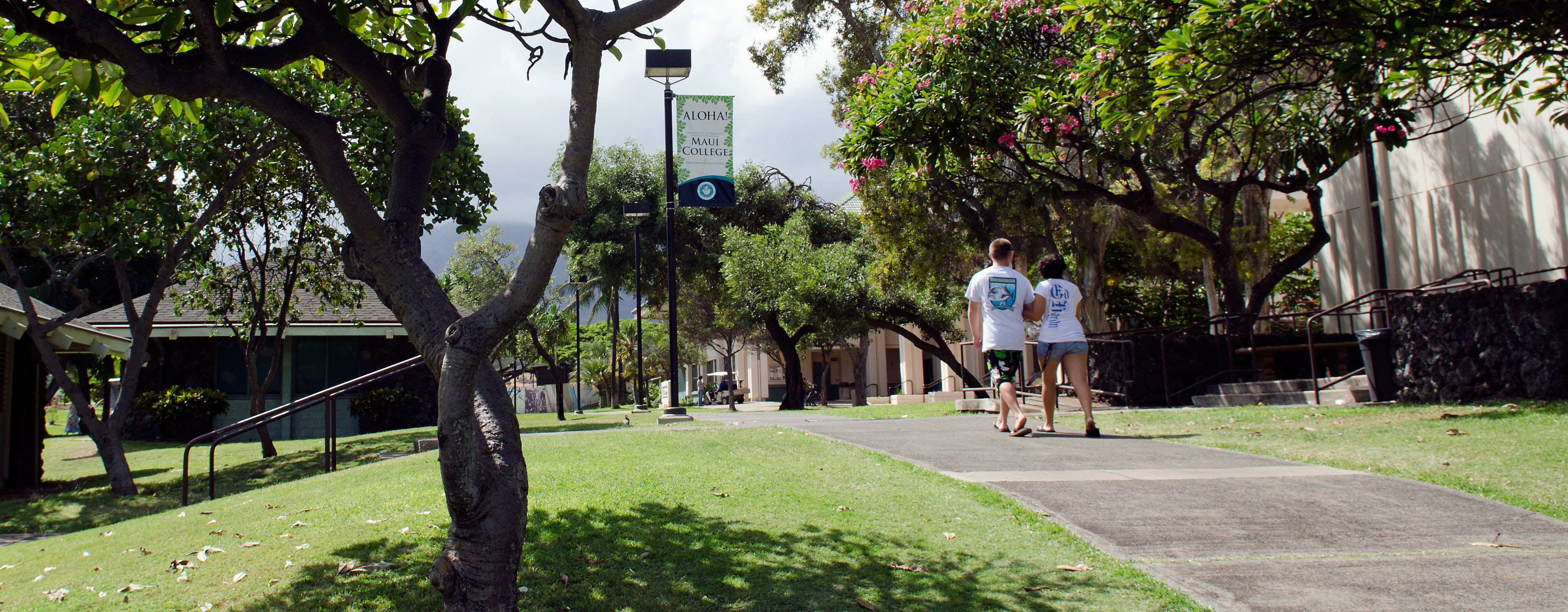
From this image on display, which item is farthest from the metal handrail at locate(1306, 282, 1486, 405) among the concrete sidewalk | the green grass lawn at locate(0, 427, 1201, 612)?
the green grass lawn at locate(0, 427, 1201, 612)

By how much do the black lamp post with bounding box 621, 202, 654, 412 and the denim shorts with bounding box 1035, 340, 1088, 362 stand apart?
1192 cm

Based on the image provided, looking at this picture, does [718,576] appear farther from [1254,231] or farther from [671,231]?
[1254,231]

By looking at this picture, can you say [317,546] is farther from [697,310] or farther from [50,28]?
[697,310]

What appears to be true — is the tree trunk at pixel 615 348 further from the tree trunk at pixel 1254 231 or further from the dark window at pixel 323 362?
the tree trunk at pixel 1254 231

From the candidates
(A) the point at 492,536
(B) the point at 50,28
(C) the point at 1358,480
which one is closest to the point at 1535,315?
(C) the point at 1358,480

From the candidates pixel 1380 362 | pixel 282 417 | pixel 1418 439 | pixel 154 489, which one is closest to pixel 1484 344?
pixel 1380 362

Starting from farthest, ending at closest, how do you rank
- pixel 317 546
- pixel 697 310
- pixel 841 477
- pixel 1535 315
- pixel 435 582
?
pixel 697 310
pixel 1535 315
pixel 841 477
pixel 317 546
pixel 435 582

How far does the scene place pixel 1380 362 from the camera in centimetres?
1075

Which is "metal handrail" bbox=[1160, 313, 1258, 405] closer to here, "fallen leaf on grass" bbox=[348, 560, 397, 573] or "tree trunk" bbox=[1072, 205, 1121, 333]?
"tree trunk" bbox=[1072, 205, 1121, 333]

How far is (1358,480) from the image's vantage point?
5.36 metres

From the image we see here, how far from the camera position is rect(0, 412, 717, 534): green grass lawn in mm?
9586

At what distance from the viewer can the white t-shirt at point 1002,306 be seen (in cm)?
779

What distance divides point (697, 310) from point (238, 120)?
2856cm

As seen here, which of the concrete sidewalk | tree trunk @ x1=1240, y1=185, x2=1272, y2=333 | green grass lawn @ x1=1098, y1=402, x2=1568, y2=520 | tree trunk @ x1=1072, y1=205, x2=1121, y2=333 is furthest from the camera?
tree trunk @ x1=1240, y1=185, x2=1272, y2=333
